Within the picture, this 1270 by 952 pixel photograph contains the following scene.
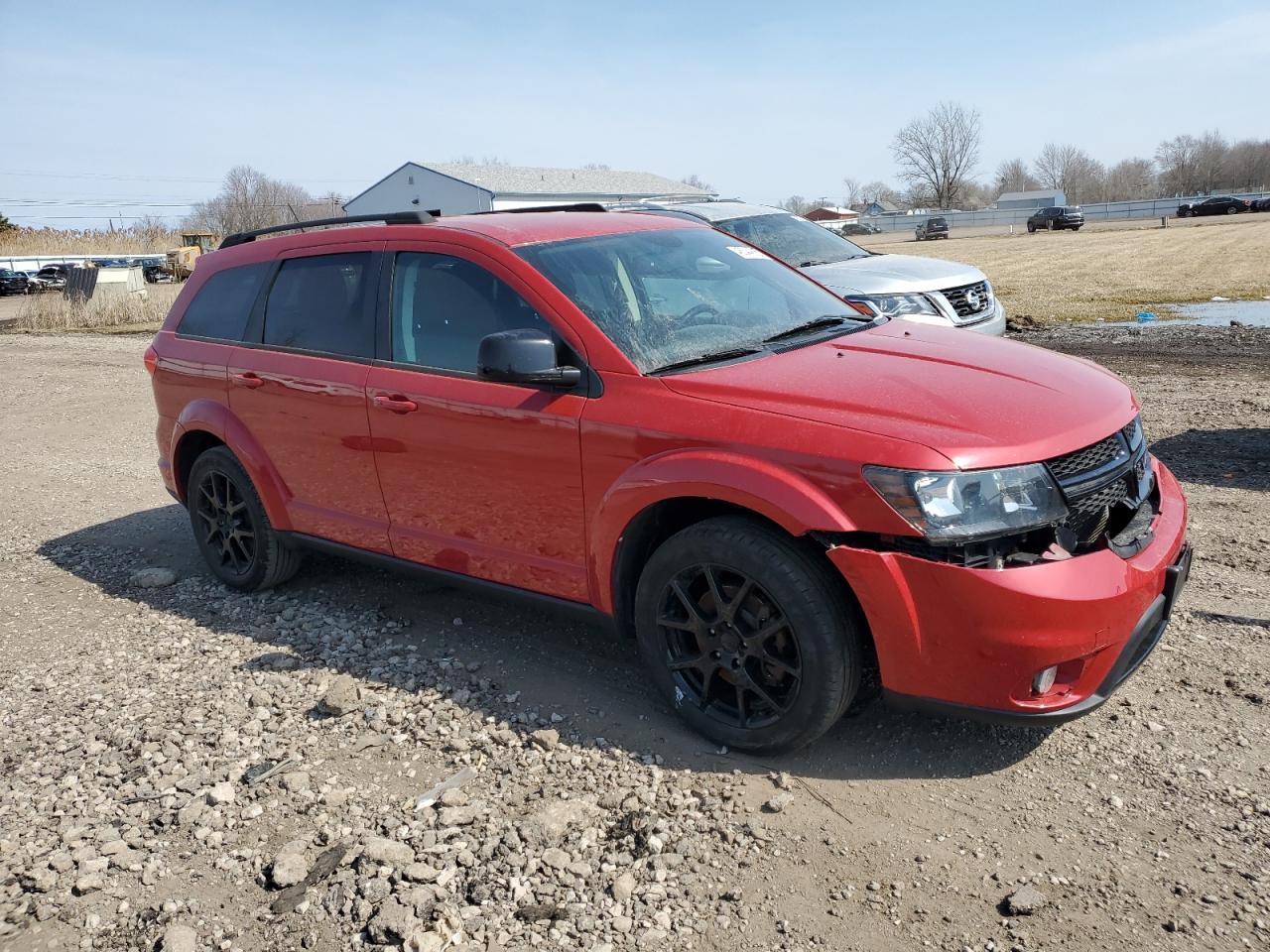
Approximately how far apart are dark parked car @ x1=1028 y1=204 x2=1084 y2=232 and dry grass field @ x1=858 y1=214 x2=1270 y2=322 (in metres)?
21.7

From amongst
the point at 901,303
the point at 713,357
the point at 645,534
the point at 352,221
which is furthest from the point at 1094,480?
the point at 901,303

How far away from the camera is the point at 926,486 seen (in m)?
3.07

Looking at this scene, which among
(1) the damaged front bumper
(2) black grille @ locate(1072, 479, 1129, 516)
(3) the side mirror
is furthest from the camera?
(3) the side mirror

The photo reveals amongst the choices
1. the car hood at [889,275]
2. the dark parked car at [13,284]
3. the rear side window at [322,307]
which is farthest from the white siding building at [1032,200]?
the rear side window at [322,307]

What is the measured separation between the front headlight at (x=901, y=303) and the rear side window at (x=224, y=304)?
482 cm

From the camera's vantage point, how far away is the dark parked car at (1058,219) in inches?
2466

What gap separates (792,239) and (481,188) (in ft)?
167

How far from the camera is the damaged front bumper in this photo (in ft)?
9.96

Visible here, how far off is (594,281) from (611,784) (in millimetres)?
1972

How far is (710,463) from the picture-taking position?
11.3 feet

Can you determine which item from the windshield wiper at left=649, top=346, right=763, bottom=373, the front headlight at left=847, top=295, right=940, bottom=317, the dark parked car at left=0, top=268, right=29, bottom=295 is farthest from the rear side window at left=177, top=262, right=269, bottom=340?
the dark parked car at left=0, top=268, right=29, bottom=295

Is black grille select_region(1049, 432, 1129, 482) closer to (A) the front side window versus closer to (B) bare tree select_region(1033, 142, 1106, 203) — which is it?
(A) the front side window

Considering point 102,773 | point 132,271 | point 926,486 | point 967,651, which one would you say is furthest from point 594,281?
point 132,271

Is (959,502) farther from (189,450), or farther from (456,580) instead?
(189,450)
